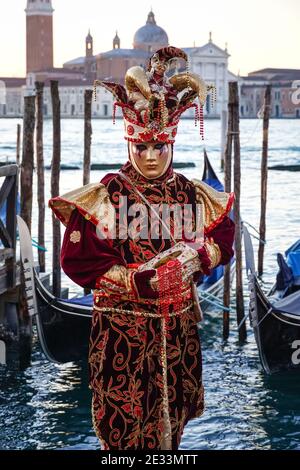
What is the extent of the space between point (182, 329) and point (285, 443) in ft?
6.81

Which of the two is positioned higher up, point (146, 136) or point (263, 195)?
point (146, 136)

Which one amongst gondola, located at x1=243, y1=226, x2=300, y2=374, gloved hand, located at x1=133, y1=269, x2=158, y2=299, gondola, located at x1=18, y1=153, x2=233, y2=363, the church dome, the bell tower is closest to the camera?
gloved hand, located at x1=133, y1=269, x2=158, y2=299

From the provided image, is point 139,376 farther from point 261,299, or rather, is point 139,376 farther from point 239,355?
point 239,355

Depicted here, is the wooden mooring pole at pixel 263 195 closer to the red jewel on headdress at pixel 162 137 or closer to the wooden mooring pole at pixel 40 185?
the wooden mooring pole at pixel 40 185

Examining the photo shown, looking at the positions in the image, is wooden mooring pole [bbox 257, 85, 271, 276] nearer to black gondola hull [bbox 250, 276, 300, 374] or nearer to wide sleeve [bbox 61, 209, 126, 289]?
black gondola hull [bbox 250, 276, 300, 374]

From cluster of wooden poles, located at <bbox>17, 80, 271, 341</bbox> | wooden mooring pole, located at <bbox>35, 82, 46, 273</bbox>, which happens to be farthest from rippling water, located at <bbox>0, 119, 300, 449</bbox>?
wooden mooring pole, located at <bbox>35, 82, 46, 273</bbox>

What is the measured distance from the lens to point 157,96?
8.13 feet

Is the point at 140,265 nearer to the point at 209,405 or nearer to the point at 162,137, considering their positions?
the point at 162,137

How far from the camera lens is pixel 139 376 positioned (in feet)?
8.16

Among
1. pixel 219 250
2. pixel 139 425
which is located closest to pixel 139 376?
pixel 139 425

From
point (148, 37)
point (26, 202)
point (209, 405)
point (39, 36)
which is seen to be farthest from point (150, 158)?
point (148, 37)

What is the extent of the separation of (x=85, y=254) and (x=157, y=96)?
0.46m

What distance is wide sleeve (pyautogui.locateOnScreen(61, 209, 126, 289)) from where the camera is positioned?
→ 2410mm

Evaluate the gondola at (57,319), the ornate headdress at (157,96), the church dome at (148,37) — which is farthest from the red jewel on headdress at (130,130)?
the church dome at (148,37)
